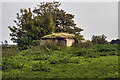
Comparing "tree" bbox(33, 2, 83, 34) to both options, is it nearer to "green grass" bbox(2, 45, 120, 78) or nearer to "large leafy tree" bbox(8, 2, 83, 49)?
"large leafy tree" bbox(8, 2, 83, 49)

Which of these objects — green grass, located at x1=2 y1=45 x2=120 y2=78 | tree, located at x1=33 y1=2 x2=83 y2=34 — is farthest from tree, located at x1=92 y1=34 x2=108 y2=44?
green grass, located at x1=2 y1=45 x2=120 y2=78

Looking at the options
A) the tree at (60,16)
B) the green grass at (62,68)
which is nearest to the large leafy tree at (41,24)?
the tree at (60,16)

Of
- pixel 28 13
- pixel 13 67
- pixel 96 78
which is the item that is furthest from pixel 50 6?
pixel 96 78

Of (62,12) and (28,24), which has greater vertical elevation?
(62,12)

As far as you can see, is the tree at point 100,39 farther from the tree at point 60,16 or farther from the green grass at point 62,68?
the green grass at point 62,68

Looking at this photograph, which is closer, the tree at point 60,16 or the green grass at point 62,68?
the green grass at point 62,68

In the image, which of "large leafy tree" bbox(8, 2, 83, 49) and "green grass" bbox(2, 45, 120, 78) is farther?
"large leafy tree" bbox(8, 2, 83, 49)

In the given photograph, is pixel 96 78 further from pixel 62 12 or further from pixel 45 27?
pixel 62 12

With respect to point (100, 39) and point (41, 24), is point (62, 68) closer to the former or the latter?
point (41, 24)

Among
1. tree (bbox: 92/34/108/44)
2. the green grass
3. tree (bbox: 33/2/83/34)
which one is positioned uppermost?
tree (bbox: 33/2/83/34)

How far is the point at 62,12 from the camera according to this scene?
46.7 metres

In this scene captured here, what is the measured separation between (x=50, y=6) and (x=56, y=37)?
19.8 metres

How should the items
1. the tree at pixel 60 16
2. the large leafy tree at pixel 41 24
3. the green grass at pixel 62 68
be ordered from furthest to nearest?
the tree at pixel 60 16, the large leafy tree at pixel 41 24, the green grass at pixel 62 68

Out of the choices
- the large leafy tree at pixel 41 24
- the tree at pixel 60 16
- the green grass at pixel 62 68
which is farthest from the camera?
the tree at pixel 60 16
